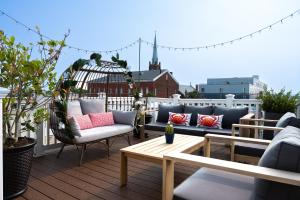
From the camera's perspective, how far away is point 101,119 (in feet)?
12.8

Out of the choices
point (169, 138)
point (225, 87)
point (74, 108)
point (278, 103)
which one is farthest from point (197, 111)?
point (225, 87)

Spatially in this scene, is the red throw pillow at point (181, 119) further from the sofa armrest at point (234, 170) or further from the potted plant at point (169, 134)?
the sofa armrest at point (234, 170)

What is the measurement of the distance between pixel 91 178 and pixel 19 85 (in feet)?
4.41

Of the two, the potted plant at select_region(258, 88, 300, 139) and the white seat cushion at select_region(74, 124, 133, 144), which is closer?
the white seat cushion at select_region(74, 124, 133, 144)

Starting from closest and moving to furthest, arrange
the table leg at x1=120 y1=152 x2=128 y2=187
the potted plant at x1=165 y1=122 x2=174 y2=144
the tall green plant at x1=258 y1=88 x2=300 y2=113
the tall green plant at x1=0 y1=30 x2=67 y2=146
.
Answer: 1. the tall green plant at x1=0 y1=30 x2=67 y2=146
2. the table leg at x1=120 y1=152 x2=128 y2=187
3. the potted plant at x1=165 y1=122 x2=174 y2=144
4. the tall green plant at x1=258 y1=88 x2=300 y2=113

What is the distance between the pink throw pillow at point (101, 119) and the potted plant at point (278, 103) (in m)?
2.90

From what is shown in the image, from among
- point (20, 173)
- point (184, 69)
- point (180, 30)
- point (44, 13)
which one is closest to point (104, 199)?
point (20, 173)

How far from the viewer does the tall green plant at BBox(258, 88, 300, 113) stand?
13.7 feet

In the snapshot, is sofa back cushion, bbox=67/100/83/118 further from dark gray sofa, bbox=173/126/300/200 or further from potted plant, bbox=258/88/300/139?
potted plant, bbox=258/88/300/139

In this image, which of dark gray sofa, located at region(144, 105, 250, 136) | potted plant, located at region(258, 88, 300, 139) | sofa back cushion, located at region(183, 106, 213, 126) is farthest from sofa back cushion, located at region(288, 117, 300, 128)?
sofa back cushion, located at region(183, 106, 213, 126)

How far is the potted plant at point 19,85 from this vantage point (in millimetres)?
2072

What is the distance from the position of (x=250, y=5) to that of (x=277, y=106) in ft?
8.35

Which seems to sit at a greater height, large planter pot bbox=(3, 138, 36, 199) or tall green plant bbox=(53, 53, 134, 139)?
tall green plant bbox=(53, 53, 134, 139)

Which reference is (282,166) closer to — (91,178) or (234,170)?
(234,170)
